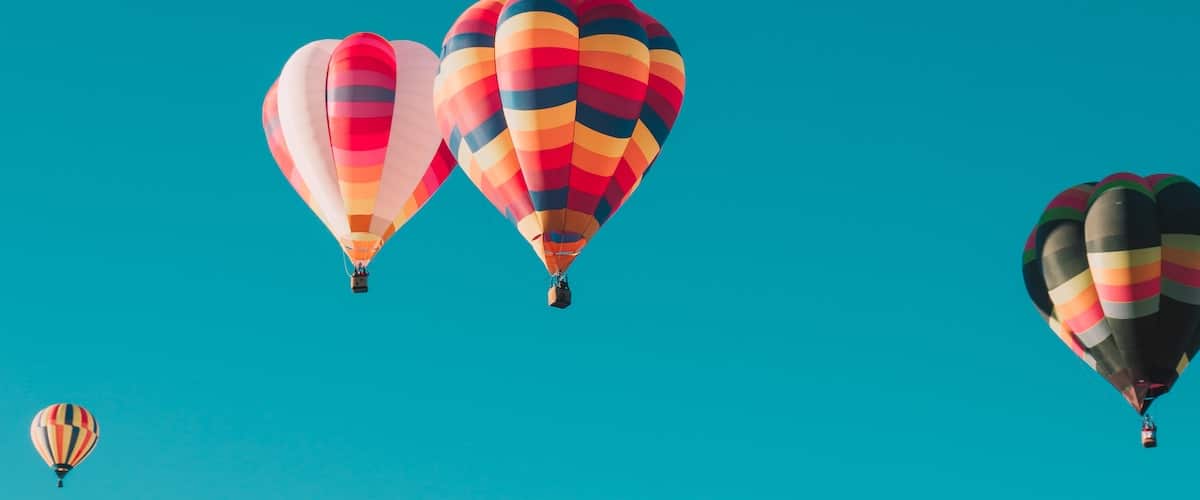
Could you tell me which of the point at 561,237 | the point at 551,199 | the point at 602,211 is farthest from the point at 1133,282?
the point at 551,199

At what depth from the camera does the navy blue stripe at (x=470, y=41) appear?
3111cm

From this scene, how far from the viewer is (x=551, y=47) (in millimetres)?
30609

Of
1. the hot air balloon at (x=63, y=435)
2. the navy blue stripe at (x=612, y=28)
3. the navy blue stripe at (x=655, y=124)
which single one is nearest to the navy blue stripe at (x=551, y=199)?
the navy blue stripe at (x=655, y=124)

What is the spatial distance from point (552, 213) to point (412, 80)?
422 cm

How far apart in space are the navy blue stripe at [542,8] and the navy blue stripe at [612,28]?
0.19 metres

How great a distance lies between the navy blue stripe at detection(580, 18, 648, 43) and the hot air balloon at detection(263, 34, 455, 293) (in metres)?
3.71

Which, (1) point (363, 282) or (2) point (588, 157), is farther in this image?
(1) point (363, 282)

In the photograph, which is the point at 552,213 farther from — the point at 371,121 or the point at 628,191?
the point at 371,121

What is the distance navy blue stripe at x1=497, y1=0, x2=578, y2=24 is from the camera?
101ft

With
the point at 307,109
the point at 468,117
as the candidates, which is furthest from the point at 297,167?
the point at 468,117

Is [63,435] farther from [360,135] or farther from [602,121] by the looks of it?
[602,121]

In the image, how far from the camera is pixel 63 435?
147 feet

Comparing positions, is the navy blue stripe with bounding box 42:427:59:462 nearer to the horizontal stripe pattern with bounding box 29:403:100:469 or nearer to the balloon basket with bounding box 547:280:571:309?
the horizontal stripe pattern with bounding box 29:403:100:469

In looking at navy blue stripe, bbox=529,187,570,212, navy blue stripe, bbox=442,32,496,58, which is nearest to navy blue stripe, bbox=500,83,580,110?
navy blue stripe, bbox=442,32,496,58
